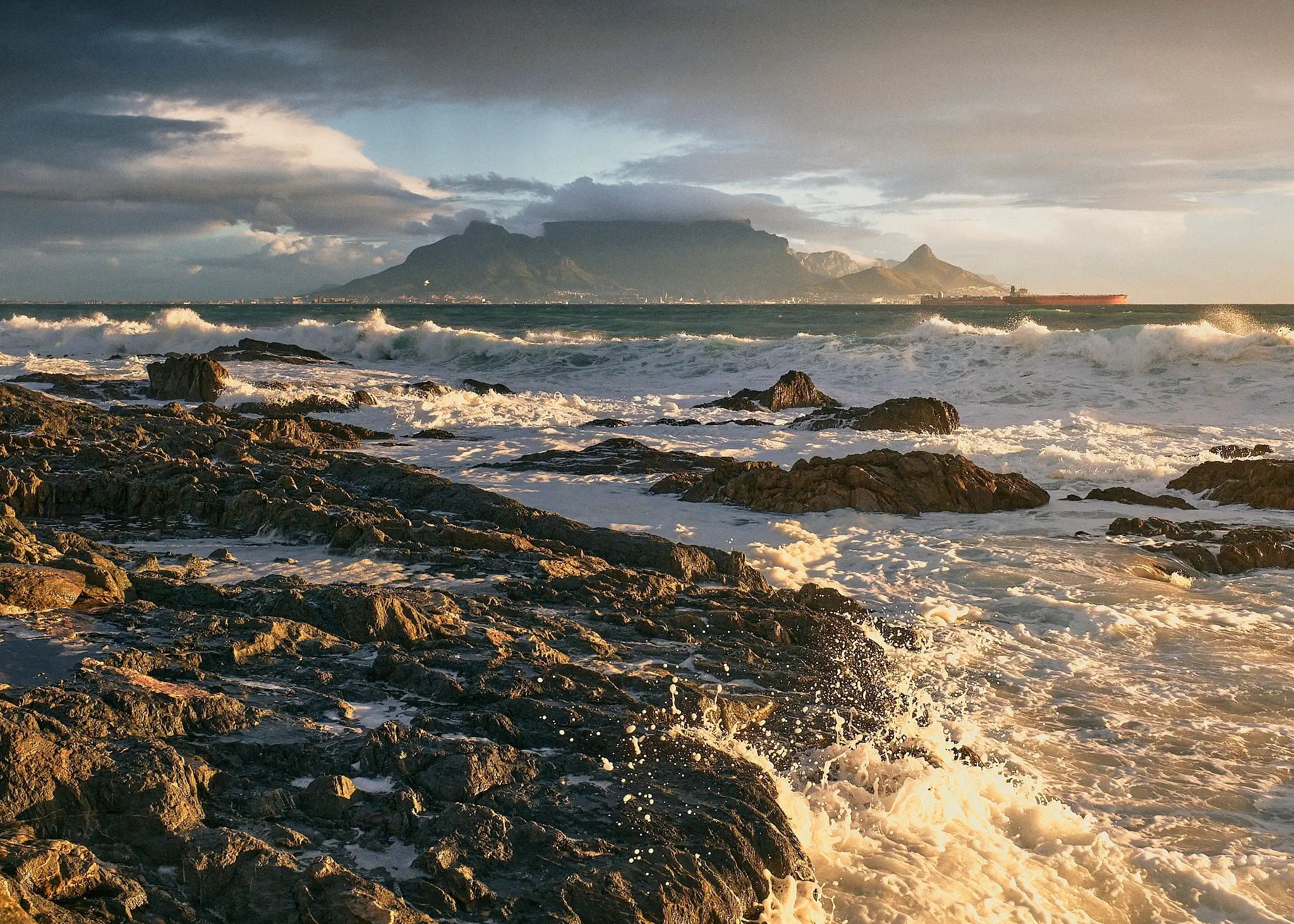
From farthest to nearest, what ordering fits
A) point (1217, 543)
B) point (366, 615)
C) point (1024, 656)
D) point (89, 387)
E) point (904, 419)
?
point (89, 387), point (904, 419), point (1217, 543), point (1024, 656), point (366, 615)

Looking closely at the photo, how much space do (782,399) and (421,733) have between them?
684 inches

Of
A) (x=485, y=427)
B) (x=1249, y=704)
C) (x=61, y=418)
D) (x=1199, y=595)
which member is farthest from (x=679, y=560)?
(x=485, y=427)

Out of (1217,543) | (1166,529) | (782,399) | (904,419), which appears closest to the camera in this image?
(1217,543)

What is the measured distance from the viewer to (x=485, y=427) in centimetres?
1683

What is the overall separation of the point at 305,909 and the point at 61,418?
11.6m

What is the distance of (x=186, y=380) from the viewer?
1977cm

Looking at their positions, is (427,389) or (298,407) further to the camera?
(427,389)

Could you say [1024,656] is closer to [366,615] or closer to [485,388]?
[366,615]

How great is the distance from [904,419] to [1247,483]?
225 inches

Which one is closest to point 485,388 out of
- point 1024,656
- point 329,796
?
point 1024,656

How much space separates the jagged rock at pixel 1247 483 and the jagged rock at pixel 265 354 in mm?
25202

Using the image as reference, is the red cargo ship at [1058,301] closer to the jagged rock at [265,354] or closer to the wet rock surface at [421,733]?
the jagged rock at [265,354]

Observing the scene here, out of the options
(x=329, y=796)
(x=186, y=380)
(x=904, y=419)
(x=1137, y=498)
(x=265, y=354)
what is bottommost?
(x=1137, y=498)

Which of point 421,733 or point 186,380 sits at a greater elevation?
point 186,380
